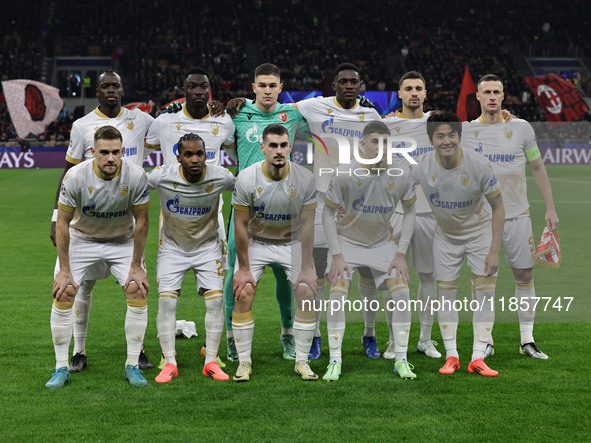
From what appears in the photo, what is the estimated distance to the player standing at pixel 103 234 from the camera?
18.3 ft

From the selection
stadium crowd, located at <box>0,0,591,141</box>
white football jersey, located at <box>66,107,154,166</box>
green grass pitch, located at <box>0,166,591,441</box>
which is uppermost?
stadium crowd, located at <box>0,0,591,141</box>

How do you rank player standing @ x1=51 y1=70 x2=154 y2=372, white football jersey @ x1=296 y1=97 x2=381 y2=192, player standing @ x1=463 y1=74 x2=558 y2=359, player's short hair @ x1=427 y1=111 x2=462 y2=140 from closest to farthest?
player's short hair @ x1=427 y1=111 x2=462 y2=140 < player standing @ x1=51 y1=70 x2=154 y2=372 < player standing @ x1=463 y1=74 x2=558 y2=359 < white football jersey @ x1=296 y1=97 x2=381 y2=192

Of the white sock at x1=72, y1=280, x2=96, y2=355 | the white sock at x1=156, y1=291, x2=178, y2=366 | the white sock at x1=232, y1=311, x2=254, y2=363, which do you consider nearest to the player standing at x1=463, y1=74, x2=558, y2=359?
the white sock at x1=232, y1=311, x2=254, y2=363

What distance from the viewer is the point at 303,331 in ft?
19.2

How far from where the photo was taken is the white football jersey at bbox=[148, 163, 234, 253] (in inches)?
229

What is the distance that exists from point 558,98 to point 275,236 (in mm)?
23610

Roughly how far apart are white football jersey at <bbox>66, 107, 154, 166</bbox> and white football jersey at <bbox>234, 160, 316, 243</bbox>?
116 centimetres

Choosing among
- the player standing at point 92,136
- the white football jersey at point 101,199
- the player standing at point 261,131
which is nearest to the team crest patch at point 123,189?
the white football jersey at point 101,199

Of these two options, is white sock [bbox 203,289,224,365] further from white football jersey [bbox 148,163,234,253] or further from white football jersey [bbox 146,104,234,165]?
white football jersey [bbox 146,104,234,165]

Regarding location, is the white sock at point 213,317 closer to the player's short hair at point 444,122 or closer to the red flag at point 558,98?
the player's short hair at point 444,122

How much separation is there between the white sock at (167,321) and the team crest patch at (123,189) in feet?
2.72

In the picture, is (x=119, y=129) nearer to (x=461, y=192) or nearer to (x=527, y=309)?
(x=461, y=192)

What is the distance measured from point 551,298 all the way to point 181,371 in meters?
3.99

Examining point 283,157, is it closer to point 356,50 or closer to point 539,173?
point 539,173
